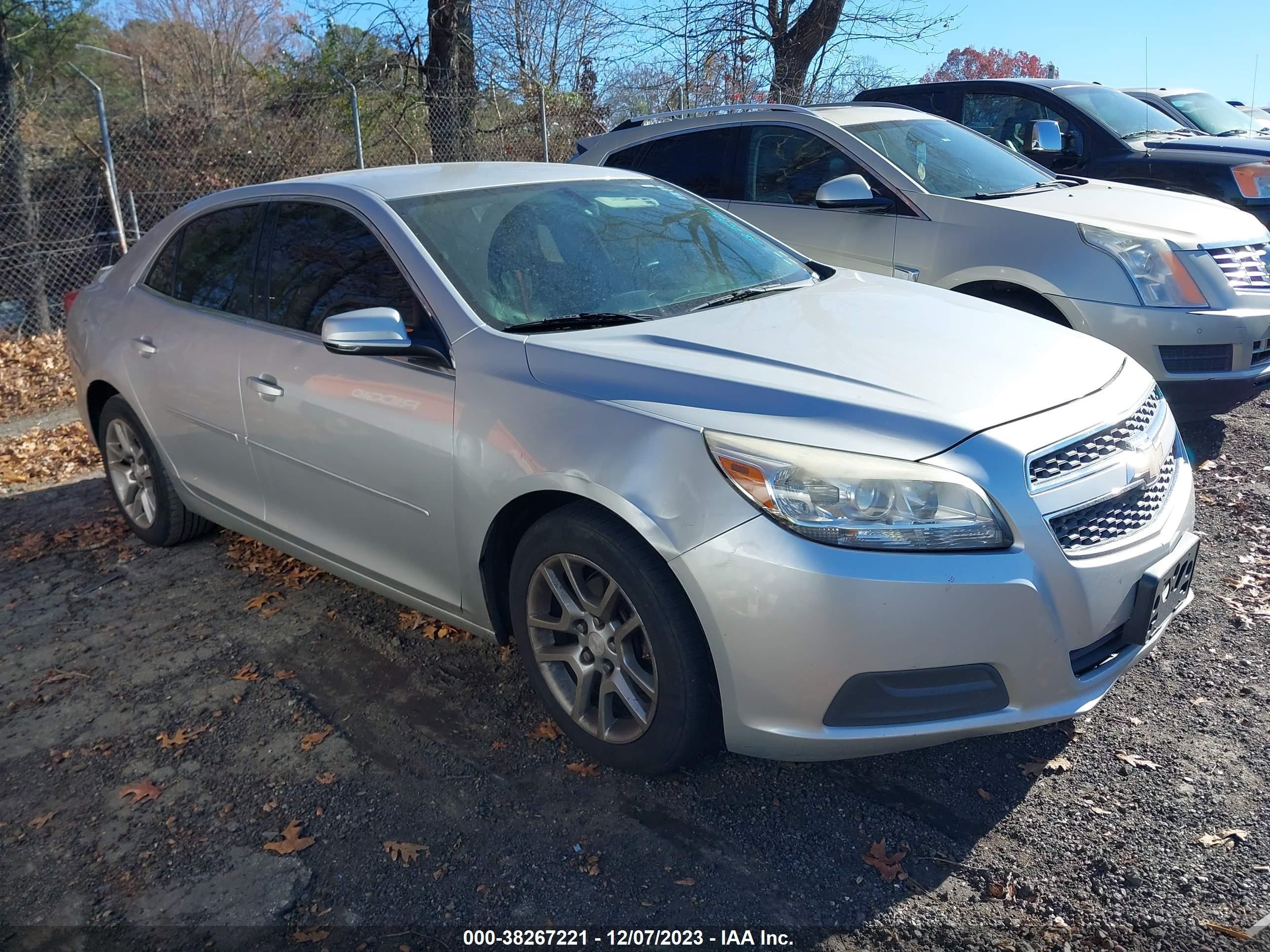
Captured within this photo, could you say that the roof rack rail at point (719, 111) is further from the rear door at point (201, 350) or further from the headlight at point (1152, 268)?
the rear door at point (201, 350)

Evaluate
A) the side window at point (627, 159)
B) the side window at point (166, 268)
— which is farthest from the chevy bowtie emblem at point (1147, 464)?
the side window at point (627, 159)

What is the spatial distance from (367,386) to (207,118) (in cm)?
1011

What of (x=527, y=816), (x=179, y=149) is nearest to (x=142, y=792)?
(x=527, y=816)

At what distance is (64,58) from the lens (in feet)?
57.1

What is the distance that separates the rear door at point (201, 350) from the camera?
4.22 metres

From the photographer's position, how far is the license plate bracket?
2.75 m

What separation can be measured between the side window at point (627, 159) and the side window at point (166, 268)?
130 inches

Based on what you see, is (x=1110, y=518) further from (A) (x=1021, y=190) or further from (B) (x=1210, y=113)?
(B) (x=1210, y=113)

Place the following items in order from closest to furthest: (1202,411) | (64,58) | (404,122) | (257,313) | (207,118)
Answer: (257,313)
(1202,411)
(207,118)
(404,122)
(64,58)

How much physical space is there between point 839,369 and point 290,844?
204cm

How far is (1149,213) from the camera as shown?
5.79m

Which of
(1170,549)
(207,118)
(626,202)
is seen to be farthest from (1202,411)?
(207,118)

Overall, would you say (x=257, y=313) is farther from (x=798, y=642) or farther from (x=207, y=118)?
(x=207, y=118)

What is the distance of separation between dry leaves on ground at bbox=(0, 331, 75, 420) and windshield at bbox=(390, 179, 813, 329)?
5.36m
